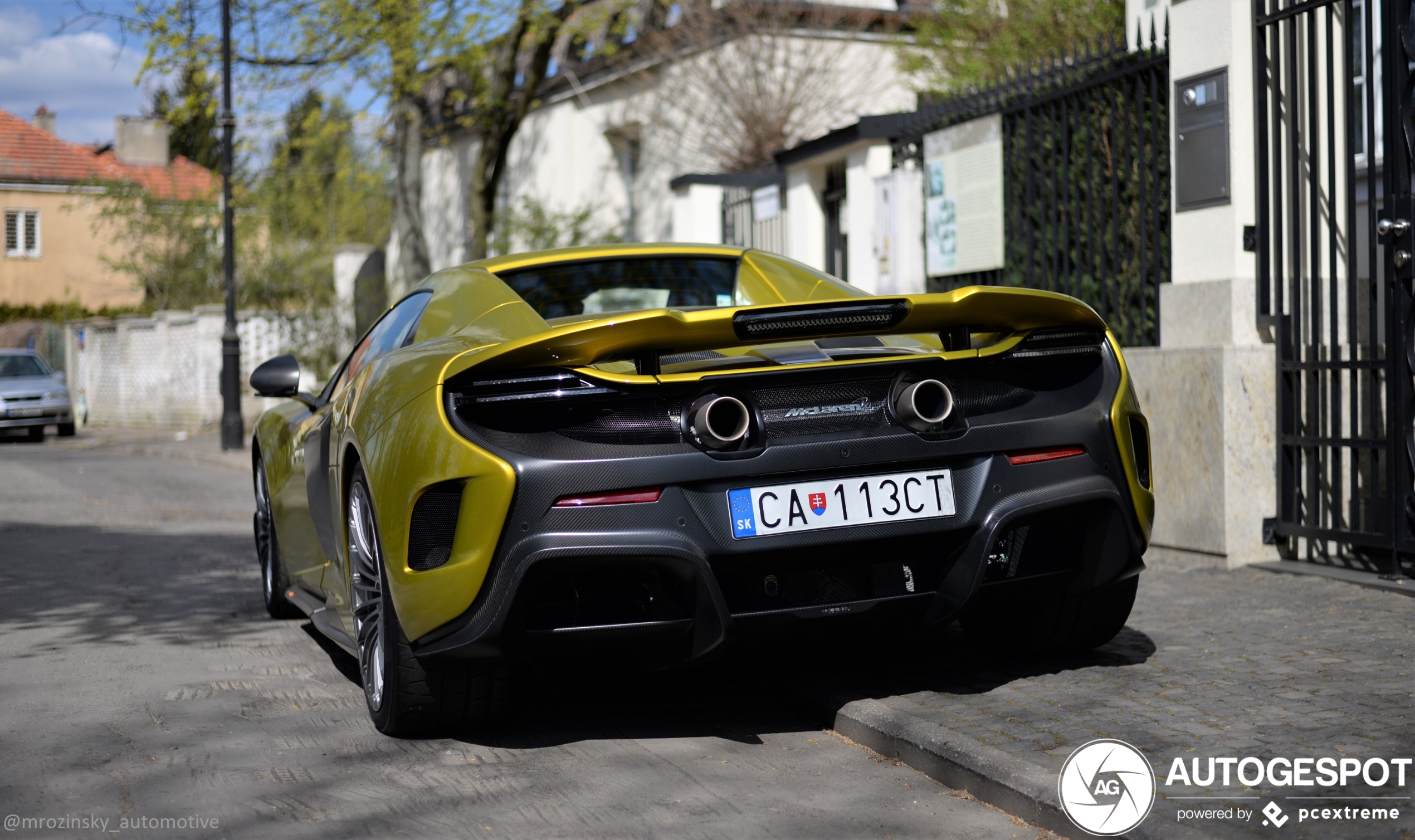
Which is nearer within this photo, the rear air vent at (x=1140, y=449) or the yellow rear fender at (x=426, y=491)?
the yellow rear fender at (x=426, y=491)

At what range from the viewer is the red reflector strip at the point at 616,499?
3750mm

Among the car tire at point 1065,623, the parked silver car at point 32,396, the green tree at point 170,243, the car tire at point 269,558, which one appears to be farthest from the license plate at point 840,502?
the green tree at point 170,243

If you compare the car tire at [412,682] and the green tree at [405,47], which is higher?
the green tree at [405,47]

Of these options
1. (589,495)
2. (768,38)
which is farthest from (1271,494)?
(768,38)

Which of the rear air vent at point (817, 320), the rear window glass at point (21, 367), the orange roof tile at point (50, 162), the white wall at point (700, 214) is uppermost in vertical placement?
the orange roof tile at point (50, 162)

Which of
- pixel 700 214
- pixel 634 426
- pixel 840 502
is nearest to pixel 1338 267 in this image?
pixel 840 502

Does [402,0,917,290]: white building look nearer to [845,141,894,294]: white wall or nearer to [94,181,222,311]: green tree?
[845,141,894,294]: white wall

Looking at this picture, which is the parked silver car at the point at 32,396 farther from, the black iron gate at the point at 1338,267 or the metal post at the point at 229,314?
the black iron gate at the point at 1338,267

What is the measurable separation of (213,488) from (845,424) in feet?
39.2

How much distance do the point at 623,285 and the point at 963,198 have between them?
530 centimetres

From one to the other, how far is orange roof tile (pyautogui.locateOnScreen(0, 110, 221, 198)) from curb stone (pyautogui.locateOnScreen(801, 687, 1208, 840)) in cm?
4919

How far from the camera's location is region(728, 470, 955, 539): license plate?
387cm

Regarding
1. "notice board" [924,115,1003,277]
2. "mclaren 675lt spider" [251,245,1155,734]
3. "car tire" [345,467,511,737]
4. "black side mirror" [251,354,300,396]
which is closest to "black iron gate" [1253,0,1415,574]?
"mclaren 675lt spider" [251,245,1155,734]

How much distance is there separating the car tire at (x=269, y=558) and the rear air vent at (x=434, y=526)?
2531 mm
